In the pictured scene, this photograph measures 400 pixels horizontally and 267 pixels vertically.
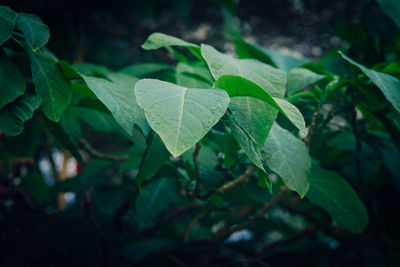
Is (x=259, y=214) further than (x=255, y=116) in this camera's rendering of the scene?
Yes

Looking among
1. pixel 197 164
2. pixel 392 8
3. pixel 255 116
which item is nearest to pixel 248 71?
pixel 255 116

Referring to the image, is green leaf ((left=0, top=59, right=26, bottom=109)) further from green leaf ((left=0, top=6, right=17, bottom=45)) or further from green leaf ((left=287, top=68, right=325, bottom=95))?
green leaf ((left=287, top=68, right=325, bottom=95))

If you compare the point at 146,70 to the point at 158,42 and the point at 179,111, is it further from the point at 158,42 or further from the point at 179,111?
the point at 179,111

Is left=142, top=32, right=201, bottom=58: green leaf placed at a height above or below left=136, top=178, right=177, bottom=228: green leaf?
above

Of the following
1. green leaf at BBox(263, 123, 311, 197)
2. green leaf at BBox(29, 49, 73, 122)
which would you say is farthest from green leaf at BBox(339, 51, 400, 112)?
green leaf at BBox(29, 49, 73, 122)

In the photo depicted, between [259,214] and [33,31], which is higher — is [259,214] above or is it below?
below

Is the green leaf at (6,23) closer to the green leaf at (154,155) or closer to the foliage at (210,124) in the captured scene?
the foliage at (210,124)
